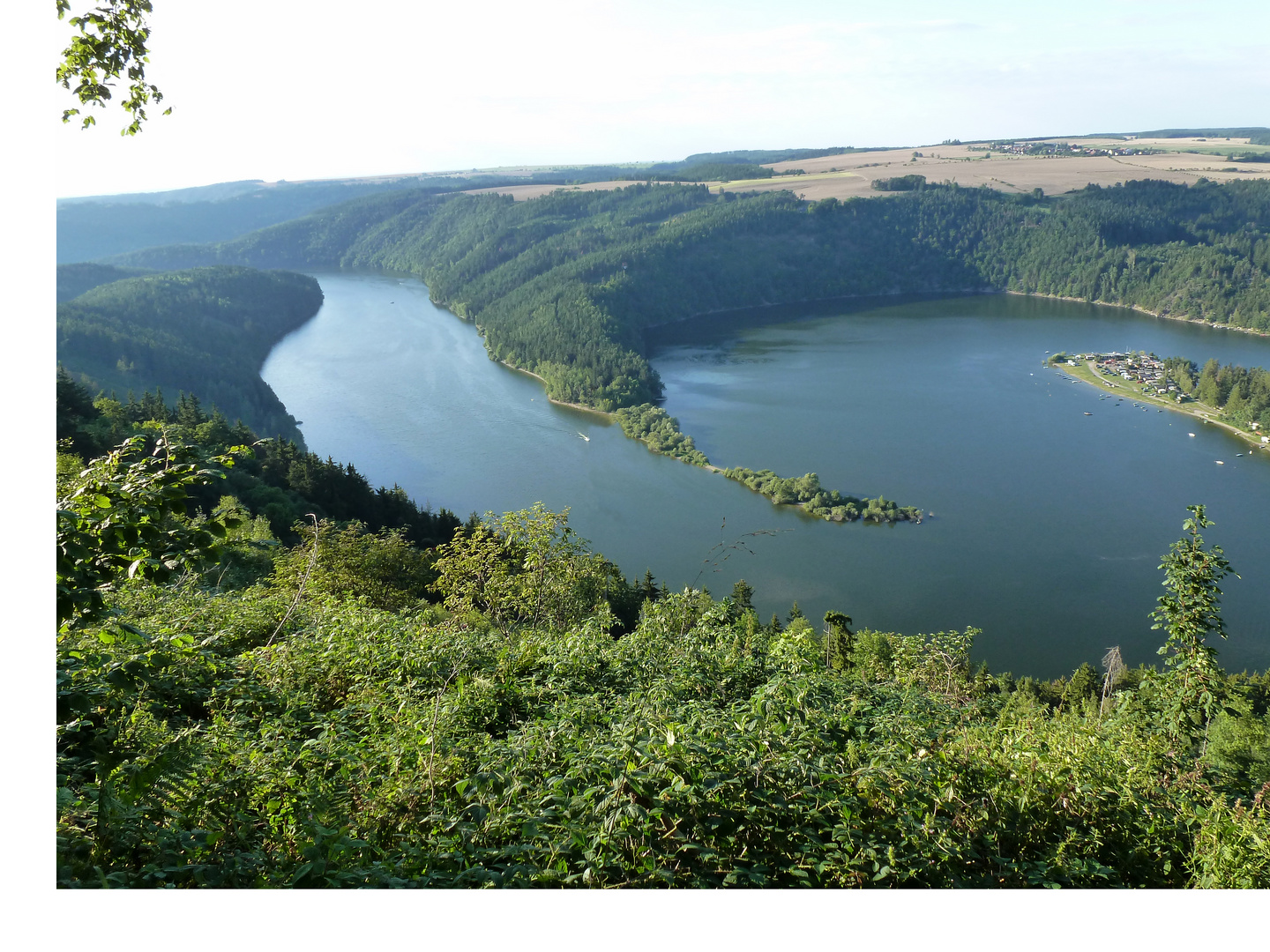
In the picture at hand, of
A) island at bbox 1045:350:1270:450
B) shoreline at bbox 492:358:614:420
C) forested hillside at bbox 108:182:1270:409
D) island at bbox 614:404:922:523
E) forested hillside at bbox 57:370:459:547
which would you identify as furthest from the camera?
forested hillside at bbox 108:182:1270:409

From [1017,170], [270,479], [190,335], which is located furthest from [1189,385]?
[1017,170]

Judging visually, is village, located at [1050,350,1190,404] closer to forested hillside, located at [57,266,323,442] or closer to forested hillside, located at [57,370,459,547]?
forested hillside, located at [57,370,459,547]

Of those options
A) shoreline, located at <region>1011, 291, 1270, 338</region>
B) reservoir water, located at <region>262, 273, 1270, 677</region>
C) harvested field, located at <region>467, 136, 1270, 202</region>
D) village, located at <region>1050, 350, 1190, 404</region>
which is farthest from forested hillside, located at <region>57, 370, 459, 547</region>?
harvested field, located at <region>467, 136, 1270, 202</region>

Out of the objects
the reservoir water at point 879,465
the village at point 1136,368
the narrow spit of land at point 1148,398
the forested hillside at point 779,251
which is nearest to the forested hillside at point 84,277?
the reservoir water at point 879,465

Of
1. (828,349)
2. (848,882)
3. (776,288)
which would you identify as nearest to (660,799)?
(848,882)

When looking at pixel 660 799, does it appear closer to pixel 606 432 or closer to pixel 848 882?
pixel 848 882

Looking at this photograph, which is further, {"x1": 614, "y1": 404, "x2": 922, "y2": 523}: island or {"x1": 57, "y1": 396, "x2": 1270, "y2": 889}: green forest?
{"x1": 614, "y1": 404, "x2": 922, "y2": 523}: island
